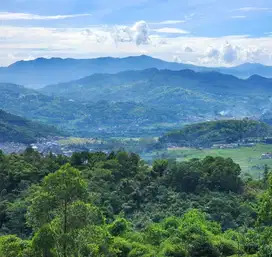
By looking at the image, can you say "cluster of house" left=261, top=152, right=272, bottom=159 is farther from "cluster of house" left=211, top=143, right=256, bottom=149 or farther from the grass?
"cluster of house" left=211, top=143, right=256, bottom=149

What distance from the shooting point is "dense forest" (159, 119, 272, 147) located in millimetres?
112250

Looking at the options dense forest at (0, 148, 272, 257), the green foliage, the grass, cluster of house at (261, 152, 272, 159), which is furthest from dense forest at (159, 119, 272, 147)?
the green foliage

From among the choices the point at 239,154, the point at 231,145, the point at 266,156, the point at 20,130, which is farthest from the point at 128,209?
the point at 20,130

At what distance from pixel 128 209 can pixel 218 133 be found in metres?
81.9

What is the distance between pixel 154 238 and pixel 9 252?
10.1 meters

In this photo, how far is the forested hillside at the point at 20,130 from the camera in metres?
126

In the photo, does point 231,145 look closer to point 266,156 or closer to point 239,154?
point 239,154

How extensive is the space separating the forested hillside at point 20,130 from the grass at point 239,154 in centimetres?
3843

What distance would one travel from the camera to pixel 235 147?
104 m

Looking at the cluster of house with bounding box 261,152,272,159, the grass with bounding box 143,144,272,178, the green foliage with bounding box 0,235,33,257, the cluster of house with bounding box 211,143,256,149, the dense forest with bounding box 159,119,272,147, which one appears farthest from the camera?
the dense forest with bounding box 159,119,272,147

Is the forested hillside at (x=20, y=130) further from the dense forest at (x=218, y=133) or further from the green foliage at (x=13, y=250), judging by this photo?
the green foliage at (x=13, y=250)

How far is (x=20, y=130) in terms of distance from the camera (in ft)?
434

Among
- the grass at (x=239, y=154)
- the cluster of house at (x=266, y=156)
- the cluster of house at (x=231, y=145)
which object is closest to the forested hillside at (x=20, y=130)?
the grass at (x=239, y=154)

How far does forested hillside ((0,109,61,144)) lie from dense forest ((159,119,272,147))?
119ft
